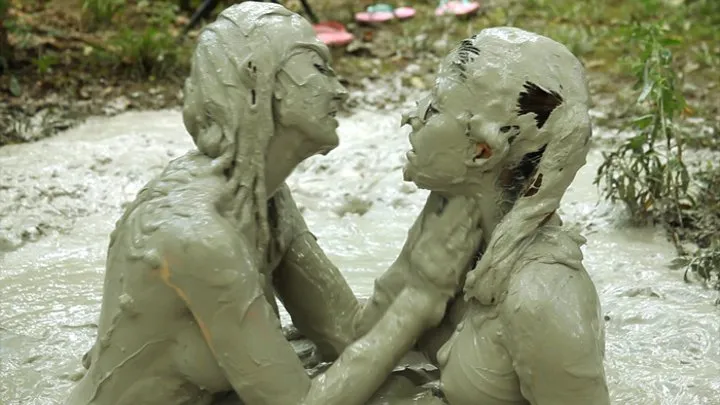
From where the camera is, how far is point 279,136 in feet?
7.72

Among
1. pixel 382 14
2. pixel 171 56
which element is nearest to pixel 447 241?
pixel 171 56

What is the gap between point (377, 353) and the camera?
239 centimetres

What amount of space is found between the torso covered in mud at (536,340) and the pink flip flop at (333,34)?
482cm


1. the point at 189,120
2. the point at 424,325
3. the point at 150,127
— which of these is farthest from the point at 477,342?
the point at 150,127

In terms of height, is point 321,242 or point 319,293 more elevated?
point 319,293

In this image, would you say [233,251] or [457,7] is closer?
[233,251]

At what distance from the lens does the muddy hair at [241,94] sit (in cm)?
226

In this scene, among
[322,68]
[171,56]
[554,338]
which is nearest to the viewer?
[554,338]

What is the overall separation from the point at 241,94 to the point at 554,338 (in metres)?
0.90

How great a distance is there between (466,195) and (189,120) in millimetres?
694

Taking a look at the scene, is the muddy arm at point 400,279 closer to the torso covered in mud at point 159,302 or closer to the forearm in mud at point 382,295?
the forearm in mud at point 382,295

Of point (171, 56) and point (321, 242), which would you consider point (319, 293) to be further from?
point (171, 56)

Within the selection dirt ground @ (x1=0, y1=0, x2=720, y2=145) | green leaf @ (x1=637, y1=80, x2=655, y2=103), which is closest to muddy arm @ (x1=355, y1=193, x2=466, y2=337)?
green leaf @ (x1=637, y1=80, x2=655, y2=103)

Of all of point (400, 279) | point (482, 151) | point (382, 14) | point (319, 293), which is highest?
point (482, 151)
